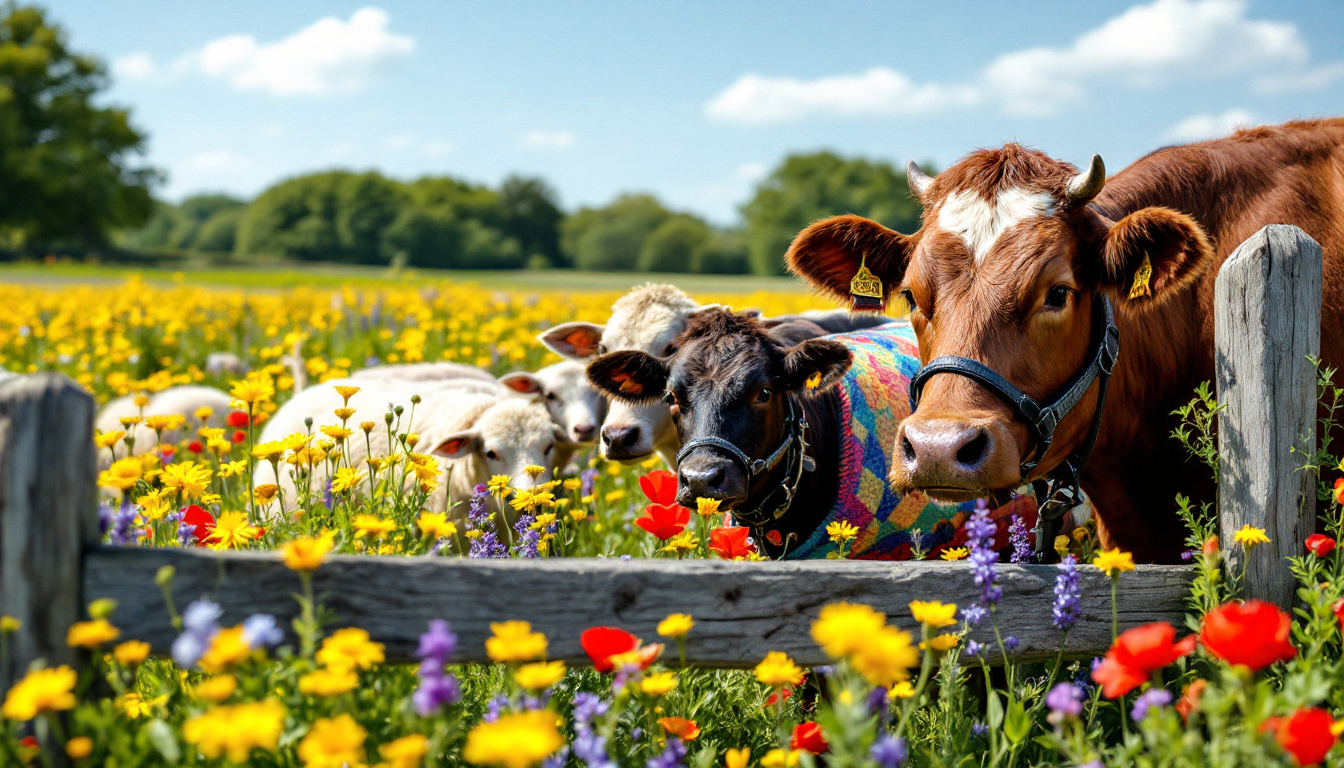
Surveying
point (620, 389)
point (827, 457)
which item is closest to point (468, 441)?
point (620, 389)

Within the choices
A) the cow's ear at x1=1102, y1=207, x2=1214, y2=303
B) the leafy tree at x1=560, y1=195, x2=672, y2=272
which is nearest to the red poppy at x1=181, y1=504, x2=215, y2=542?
the cow's ear at x1=1102, y1=207, x2=1214, y2=303

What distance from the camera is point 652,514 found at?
9.23ft

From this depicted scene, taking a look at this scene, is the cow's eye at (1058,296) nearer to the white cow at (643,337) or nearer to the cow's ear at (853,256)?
the cow's ear at (853,256)

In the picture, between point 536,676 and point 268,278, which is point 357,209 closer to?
point 268,278

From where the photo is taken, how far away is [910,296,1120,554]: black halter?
2.72m

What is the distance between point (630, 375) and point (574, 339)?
1.58 m

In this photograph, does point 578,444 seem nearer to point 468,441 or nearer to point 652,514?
point 468,441

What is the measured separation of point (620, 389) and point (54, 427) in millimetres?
2448

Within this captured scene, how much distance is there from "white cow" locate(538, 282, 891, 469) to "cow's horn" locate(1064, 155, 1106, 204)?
70.3 inches

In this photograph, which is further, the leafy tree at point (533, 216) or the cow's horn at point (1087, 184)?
→ the leafy tree at point (533, 216)

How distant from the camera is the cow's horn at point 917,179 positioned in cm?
344

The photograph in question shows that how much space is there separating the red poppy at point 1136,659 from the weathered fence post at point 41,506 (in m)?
2.00

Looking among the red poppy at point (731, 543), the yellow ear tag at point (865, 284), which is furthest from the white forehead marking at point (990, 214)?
the red poppy at point (731, 543)

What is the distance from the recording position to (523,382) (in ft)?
18.4
